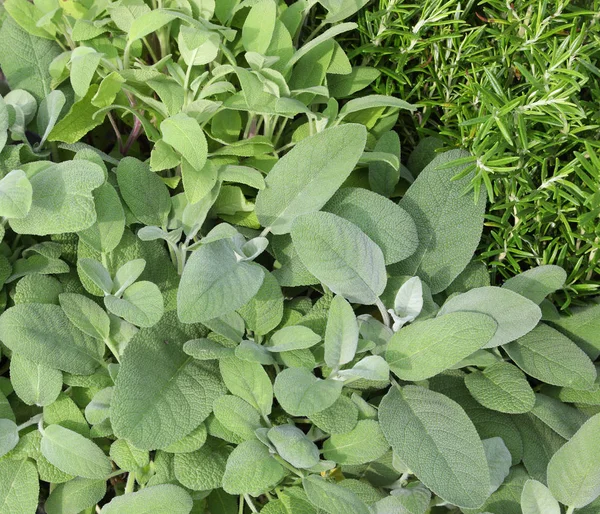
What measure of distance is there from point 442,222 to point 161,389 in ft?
1.08

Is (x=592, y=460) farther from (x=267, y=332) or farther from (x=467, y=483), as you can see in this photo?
(x=267, y=332)

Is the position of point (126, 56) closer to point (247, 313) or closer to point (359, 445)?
point (247, 313)

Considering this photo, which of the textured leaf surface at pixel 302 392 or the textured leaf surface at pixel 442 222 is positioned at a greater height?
the textured leaf surface at pixel 442 222

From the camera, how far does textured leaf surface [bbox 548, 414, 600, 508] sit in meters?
0.52

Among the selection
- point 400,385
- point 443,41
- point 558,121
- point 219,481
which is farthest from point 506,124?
point 219,481

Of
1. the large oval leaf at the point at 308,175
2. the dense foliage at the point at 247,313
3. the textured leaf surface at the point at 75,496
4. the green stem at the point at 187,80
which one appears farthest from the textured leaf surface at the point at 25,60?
the textured leaf surface at the point at 75,496

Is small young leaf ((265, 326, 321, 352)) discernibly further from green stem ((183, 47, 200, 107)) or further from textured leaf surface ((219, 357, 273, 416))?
green stem ((183, 47, 200, 107))

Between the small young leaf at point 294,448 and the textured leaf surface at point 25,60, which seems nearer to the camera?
the small young leaf at point 294,448

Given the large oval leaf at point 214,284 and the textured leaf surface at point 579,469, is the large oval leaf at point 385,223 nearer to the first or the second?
the large oval leaf at point 214,284

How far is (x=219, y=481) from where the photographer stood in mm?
537

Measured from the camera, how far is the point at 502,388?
579mm

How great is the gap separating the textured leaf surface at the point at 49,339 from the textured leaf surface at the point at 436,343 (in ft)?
0.91

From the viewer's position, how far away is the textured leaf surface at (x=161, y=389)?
507 millimetres

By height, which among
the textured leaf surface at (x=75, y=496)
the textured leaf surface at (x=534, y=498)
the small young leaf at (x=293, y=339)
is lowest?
the textured leaf surface at (x=75, y=496)
